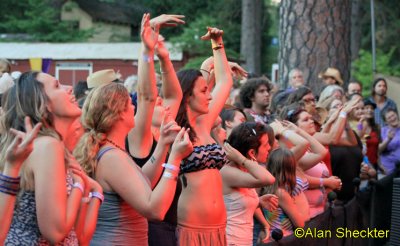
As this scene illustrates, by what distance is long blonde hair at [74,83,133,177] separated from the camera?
4629 millimetres

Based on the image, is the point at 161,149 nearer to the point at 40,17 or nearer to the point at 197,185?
the point at 197,185

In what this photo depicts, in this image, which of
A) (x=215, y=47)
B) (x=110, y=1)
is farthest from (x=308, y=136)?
(x=110, y=1)

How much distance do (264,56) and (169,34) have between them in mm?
7001

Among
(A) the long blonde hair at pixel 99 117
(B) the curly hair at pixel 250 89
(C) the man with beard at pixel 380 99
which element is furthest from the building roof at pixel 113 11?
(A) the long blonde hair at pixel 99 117

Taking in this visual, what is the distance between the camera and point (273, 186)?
6.98 m

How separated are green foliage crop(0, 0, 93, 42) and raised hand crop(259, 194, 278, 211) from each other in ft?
120

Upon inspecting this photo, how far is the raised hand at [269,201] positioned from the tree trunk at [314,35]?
21.0 ft

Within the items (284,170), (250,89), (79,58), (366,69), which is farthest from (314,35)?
(79,58)

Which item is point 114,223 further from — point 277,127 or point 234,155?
point 277,127

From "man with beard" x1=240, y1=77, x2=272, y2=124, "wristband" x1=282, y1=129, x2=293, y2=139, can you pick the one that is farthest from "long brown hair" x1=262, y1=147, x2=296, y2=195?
"man with beard" x1=240, y1=77, x2=272, y2=124

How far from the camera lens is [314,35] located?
502 inches

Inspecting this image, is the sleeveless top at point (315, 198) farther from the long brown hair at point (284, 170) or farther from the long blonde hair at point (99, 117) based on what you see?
the long blonde hair at point (99, 117)

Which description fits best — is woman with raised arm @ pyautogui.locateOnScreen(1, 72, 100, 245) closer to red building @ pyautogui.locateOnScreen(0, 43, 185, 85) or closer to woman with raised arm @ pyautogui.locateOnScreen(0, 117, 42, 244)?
woman with raised arm @ pyautogui.locateOnScreen(0, 117, 42, 244)

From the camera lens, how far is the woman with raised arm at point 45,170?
3736 millimetres
